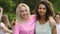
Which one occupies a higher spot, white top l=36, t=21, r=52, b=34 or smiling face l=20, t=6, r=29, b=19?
smiling face l=20, t=6, r=29, b=19

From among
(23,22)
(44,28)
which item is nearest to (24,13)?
(23,22)

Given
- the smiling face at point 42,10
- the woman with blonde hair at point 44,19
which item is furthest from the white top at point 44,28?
the smiling face at point 42,10

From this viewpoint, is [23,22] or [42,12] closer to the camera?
[42,12]

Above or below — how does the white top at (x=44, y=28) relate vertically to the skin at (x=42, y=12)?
below

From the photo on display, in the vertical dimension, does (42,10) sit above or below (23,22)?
above

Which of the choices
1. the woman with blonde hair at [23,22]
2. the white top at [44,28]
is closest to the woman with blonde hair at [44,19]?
the white top at [44,28]

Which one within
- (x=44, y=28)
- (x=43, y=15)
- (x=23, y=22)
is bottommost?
(x=44, y=28)

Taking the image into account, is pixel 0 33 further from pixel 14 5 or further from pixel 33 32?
pixel 14 5

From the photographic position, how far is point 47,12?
5082 mm

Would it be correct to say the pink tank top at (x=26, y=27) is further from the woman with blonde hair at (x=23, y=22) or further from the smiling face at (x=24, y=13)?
the smiling face at (x=24, y=13)

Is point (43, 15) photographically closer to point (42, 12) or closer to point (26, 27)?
point (42, 12)

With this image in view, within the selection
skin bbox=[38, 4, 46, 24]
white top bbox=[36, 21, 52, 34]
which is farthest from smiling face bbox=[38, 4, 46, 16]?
white top bbox=[36, 21, 52, 34]

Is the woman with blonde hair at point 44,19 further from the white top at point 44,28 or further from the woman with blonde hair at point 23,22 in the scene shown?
the woman with blonde hair at point 23,22

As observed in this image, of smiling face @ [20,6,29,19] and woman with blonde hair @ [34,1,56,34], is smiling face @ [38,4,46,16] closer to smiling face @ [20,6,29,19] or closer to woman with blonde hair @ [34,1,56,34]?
woman with blonde hair @ [34,1,56,34]
